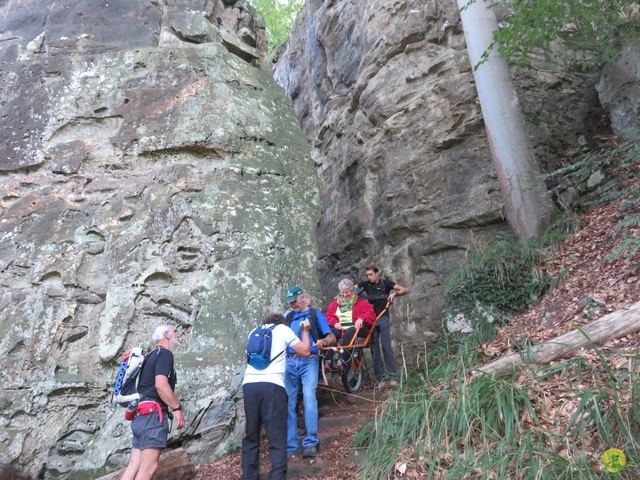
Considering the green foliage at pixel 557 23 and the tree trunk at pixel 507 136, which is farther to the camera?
the tree trunk at pixel 507 136

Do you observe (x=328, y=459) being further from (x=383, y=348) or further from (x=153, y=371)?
(x=383, y=348)

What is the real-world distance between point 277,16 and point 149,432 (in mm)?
23890

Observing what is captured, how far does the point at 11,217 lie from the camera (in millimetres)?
6473

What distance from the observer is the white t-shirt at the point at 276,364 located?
4.19 meters

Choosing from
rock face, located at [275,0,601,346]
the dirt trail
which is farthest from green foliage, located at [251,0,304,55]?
the dirt trail

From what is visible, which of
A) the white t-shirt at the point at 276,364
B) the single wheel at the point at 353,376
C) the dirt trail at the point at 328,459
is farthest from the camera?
the single wheel at the point at 353,376

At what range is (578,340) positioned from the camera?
4113mm

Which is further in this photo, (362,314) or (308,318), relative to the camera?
(362,314)

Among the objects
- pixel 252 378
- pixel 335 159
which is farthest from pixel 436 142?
pixel 252 378

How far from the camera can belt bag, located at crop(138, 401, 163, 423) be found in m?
3.98

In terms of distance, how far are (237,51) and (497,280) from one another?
18.9 ft

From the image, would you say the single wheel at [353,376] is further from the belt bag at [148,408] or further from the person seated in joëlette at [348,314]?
the belt bag at [148,408]

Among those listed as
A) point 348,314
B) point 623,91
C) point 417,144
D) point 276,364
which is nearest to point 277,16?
point 417,144

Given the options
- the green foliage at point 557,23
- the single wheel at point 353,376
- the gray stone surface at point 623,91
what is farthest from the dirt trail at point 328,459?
the gray stone surface at point 623,91
